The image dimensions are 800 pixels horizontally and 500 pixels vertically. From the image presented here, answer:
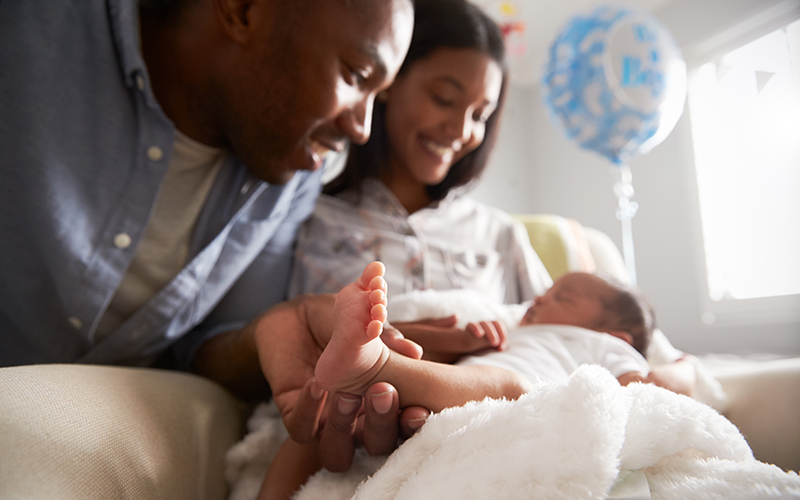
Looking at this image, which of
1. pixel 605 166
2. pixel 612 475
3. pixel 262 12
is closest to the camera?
pixel 612 475

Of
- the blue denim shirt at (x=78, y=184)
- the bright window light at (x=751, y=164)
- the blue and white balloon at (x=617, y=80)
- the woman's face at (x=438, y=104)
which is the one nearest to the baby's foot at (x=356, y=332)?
the blue denim shirt at (x=78, y=184)

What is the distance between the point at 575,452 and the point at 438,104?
0.92 meters

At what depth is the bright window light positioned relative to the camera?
96.8 inches

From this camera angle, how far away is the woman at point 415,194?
3.70 ft

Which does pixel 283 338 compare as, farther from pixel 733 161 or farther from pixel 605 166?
pixel 605 166

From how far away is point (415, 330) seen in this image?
0.76 m

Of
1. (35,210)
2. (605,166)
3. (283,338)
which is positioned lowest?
(605,166)

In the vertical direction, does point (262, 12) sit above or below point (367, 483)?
above

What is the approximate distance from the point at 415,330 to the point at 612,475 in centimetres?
40

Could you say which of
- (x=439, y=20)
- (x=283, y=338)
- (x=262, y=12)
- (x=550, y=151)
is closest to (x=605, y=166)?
(x=550, y=151)

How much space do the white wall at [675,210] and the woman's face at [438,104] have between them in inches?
90.0

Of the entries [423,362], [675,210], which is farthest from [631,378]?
[675,210]

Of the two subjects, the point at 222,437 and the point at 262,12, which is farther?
the point at 262,12

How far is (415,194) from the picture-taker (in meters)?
1.33
